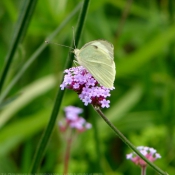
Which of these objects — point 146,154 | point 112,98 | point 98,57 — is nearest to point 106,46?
point 98,57

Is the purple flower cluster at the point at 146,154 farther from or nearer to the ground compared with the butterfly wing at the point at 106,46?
nearer to the ground

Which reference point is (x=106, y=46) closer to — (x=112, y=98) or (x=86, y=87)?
(x=86, y=87)

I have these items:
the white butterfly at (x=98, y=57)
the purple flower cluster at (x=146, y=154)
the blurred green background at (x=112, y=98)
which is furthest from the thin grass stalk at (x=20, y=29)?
the blurred green background at (x=112, y=98)

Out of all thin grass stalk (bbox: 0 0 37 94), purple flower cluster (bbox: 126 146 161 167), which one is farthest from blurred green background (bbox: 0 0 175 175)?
purple flower cluster (bbox: 126 146 161 167)

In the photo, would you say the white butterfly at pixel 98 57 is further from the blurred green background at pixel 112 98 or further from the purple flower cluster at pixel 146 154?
the blurred green background at pixel 112 98

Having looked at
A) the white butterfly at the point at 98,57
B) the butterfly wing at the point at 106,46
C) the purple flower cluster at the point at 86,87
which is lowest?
the purple flower cluster at the point at 86,87

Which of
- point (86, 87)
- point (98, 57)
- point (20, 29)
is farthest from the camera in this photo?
point (20, 29)

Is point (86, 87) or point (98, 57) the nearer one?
point (86, 87)

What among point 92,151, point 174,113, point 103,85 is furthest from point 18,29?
point 174,113
